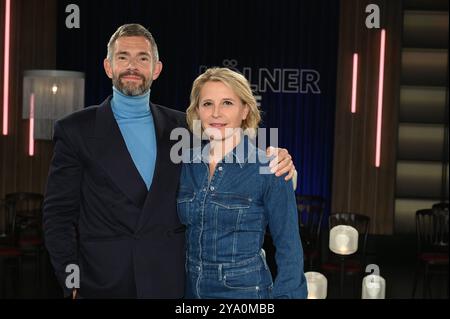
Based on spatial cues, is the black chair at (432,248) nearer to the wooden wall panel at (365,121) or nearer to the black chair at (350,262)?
the black chair at (350,262)

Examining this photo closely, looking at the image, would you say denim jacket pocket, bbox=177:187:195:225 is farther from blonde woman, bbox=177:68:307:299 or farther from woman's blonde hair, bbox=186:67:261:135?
woman's blonde hair, bbox=186:67:261:135

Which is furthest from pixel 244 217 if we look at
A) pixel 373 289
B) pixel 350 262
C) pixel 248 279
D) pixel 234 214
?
pixel 350 262

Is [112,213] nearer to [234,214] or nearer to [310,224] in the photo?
[234,214]

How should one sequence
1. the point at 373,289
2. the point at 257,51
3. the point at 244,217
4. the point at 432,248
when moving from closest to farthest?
the point at 244,217, the point at 373,289, the point at 432,248, the point at 257,51

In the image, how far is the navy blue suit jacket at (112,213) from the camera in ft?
7.37

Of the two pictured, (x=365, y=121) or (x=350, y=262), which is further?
(x=365, y=121)

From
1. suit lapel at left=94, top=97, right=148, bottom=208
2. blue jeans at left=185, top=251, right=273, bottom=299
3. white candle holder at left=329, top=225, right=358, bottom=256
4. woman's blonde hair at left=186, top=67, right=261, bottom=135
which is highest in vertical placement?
woman's blonde hair at left=186, top=67, right=261, bottom=135

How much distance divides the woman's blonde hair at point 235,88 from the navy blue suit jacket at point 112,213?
0.20 meters

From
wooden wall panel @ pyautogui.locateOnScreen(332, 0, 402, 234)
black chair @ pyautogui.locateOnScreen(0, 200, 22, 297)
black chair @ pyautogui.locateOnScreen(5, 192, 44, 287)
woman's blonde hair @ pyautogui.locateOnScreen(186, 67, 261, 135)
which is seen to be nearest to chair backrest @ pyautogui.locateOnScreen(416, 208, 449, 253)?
wooden wall panel @ pyautogui.locateOnScreen(332, 0, 402, 234)

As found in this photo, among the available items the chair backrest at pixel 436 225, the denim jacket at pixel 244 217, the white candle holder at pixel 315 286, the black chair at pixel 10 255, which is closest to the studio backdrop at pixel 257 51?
the chair backrest at pixel 436 225

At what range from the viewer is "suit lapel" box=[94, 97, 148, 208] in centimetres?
225

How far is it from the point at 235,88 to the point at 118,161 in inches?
17.0

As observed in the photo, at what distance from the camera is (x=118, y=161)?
226 cm
